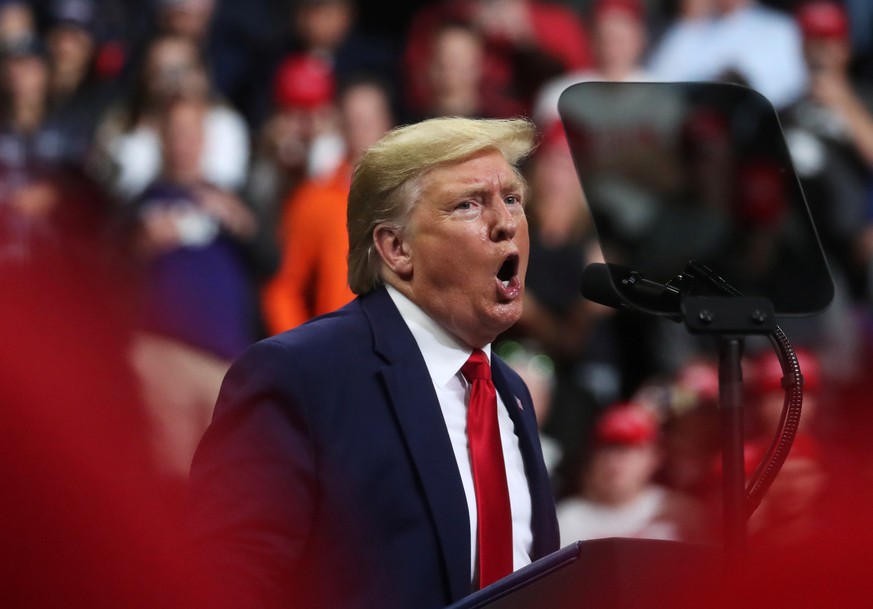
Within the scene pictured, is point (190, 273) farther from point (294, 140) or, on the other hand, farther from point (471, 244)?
point (471, 244)

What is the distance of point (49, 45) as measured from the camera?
5.09 meters

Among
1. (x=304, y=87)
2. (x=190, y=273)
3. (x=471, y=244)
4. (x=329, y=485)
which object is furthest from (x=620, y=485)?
(x=329, y=485)

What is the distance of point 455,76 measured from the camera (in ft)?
15.7

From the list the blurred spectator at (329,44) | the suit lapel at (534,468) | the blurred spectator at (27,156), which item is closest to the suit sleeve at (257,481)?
the suit lapel at (534,468)

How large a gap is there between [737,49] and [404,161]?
11.0ft

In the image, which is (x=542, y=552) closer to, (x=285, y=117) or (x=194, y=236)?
(x=194, y=236)

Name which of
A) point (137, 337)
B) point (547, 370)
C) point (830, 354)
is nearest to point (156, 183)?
point (137, 337)

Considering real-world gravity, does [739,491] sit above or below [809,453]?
above

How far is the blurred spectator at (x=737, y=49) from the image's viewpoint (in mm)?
4820

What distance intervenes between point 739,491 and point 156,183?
343 centimetres

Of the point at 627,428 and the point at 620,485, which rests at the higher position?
the point at 627,428

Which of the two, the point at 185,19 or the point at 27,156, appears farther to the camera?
the point at 185,19

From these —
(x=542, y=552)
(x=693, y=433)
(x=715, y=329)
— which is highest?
(x=715, y=329)

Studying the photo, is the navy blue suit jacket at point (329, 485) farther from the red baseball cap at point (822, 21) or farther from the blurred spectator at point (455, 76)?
the red baseball cap at point (822, 21)
